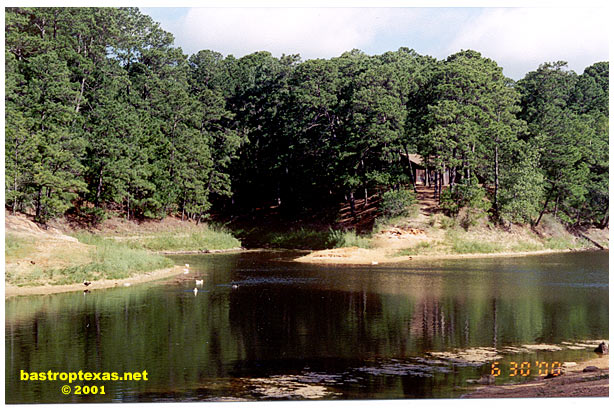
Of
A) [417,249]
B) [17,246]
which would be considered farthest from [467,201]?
[17,246]

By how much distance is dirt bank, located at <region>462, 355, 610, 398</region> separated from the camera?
17484 millimetres

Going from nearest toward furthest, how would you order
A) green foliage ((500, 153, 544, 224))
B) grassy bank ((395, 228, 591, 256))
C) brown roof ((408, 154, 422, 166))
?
1. grassy bank ((395, 228, 591, 256))
2. green foliage ((500, 153, 544, 224))
3. brown roof ((408, 154, 422, 166))

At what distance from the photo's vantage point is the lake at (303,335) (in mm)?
19250

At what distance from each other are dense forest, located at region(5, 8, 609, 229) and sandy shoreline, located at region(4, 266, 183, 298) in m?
14.3

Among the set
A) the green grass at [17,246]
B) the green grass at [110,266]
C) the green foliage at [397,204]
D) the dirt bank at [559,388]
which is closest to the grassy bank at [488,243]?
the green foliage at [397,204]

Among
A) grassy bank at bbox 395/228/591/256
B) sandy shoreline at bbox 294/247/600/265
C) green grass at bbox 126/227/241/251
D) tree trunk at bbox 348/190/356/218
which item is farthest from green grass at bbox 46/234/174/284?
tree trunk at bbox 348/190/356/218

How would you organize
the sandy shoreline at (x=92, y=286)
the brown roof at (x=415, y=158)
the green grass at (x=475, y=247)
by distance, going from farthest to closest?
the brown roof at (x=415, y=158), the green grass at (x=475, y=247), the sandy shoreline at (x=92, y=286)

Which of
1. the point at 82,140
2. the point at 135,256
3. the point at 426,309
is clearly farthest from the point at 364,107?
the point at 426,309

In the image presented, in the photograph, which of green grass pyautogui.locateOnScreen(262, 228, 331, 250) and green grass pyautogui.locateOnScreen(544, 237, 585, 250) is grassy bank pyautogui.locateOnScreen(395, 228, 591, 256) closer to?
green grass pyautogui.locateOnScreen(544, 237, 585, 250)

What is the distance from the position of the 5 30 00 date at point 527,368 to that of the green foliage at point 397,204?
42727 millimetres

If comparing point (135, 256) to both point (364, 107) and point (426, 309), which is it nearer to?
point (426, 309)

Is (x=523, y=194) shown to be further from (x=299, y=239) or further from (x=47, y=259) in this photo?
(x=47, y=259)

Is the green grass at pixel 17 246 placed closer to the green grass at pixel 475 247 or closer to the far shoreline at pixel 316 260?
the far shoreline at pixel 316 260

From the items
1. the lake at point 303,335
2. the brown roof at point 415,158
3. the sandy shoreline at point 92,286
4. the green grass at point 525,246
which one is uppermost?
the brown roof at point 415,158
